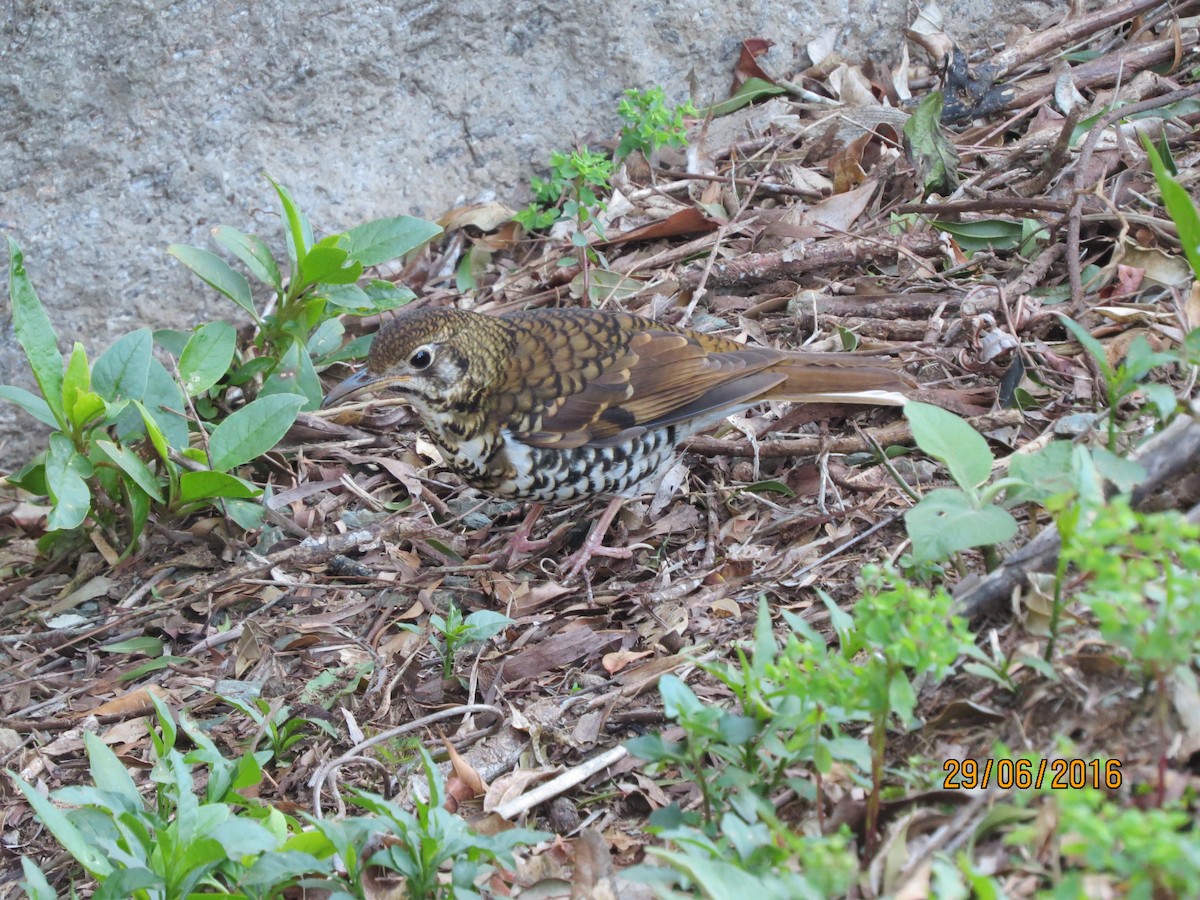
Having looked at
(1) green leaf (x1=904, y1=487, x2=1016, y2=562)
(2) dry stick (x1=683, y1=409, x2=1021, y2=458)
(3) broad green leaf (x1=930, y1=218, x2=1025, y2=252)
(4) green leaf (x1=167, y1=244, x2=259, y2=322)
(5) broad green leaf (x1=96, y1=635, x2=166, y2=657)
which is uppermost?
(4) green leaf (x1=167, y1=244, x2=259, y2=322)

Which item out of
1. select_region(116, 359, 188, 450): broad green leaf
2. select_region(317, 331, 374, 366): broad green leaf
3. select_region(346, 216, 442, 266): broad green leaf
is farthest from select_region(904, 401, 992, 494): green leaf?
select_region(317, 331, 374, 366): broad green leaf

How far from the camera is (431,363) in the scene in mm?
4719

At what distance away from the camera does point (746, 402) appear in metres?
4.75

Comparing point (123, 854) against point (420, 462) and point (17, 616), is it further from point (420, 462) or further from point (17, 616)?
point (420, 462)

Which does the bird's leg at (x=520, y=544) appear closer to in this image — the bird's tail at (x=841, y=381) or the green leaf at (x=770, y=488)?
the green leaf at (x=770, y=488)

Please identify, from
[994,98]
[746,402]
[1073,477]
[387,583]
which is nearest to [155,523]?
[387,583]

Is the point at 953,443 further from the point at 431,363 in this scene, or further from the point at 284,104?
the point at 284,104

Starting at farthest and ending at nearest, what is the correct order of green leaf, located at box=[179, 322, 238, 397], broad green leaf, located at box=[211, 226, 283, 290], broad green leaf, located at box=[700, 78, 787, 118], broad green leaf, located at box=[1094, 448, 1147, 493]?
broad green leaf, located at box=[700, 78, 787, 118]
broad green leaf, located at box=[211, 226, 283, 290]
green leaf, located at box=[179, 322, 238, 397]
broad green leaf, located at box=[1094, 448, 1147, 493]

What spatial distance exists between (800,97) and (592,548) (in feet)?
10.9

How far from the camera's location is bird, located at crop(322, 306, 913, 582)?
185 inches

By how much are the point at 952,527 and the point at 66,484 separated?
10.9 feet

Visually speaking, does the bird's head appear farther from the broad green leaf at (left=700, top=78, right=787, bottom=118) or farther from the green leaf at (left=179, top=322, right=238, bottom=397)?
the broad green leaf at (left=700, top=78, right=787, bottom=118)

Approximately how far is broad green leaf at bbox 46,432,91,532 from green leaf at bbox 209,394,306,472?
1.62 feet

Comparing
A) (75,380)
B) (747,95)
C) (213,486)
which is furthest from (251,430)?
(747,95)
